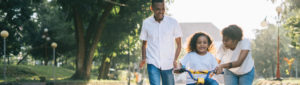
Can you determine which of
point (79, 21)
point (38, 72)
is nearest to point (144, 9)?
point (79, 21)

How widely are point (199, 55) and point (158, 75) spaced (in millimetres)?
672

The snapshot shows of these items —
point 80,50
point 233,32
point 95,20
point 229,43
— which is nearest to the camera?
point 233,32

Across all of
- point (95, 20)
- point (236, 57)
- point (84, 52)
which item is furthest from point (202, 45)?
point (95, 20)

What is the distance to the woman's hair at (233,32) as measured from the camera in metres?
6.47

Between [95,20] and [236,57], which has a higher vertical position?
[95,20]

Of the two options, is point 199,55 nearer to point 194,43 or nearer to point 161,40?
point 194,43

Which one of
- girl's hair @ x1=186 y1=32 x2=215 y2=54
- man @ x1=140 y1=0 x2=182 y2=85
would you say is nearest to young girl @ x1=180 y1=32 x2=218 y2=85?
girl's hair @ x1=186 y1=32 x2=215 y2=54

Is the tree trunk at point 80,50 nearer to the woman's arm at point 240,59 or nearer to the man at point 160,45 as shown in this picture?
the man at point 160,45

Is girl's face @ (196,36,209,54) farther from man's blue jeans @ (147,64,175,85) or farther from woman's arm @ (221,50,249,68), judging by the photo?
woman's arm @ (221,50,249,68)

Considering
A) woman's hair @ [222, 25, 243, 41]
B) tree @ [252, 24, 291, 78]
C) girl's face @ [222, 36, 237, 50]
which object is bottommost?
tree @ [252, 24, 291, 78]

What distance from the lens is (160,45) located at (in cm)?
628

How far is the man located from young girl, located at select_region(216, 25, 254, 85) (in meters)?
0.76

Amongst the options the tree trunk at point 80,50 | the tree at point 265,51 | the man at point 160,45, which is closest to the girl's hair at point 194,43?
the man at point 160,45

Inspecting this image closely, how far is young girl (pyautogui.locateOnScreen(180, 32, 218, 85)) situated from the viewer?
5.95 meters
